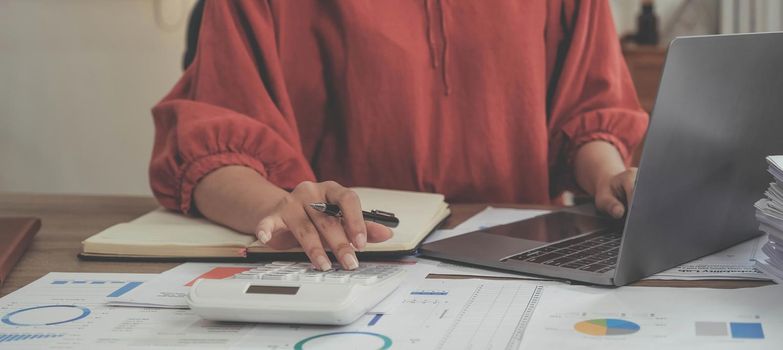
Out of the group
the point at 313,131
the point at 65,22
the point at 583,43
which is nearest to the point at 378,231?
the point at 313,131

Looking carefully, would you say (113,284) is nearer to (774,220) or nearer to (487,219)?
(487,219)

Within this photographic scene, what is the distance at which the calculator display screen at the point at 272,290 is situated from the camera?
71cm

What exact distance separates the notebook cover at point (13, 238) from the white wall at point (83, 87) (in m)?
2.48

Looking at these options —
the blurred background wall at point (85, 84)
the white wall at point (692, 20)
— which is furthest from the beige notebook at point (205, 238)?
the blurred background wall at point (85, 84)

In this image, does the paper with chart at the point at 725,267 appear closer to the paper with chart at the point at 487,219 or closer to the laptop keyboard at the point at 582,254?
Result: the laptop keyboard at the point at 582,254

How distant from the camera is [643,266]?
2.68 ft

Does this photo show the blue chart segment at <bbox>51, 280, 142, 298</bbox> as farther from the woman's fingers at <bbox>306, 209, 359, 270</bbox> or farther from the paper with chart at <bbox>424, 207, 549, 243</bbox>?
the paper with chart at <bbox>424, 207, 549, 243</bbox>

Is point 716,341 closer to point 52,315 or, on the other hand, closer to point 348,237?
point 348,237

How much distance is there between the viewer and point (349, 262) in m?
0.82

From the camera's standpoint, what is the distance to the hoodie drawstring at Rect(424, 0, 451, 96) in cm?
128

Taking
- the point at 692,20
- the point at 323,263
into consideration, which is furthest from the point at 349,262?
the point at 692,20

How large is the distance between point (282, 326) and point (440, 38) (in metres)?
0.69

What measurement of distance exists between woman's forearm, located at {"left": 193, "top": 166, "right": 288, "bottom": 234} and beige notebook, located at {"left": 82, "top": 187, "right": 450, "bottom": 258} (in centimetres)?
2

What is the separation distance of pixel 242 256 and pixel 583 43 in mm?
671
